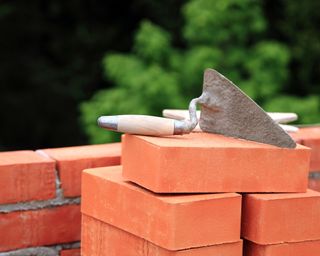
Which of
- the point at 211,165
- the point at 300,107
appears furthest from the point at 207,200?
the point at 300,107

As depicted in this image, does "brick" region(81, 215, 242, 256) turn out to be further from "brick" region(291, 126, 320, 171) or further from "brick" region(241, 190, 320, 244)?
"brick" region(291, 126, 320, 171)

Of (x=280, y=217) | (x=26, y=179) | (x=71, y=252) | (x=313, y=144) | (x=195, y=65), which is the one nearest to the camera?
(x=280, y=217)

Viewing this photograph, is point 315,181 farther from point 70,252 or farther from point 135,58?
point 135,58

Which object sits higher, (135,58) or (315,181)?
(135,58)

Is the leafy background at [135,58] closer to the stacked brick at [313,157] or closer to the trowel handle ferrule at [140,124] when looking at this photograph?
the stacked brick at [313,157]

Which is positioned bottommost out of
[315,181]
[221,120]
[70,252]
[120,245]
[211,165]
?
[70,252]

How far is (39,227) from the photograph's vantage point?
2312 mm

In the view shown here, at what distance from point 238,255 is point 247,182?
0.59 feet

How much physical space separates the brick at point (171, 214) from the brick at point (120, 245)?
19mm

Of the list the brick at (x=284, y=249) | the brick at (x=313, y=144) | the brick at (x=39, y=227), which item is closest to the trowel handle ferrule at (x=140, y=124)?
the brick at (x=284, y=249)

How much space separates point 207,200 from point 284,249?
255 millimetres

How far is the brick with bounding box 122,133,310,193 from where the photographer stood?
6.07 feet

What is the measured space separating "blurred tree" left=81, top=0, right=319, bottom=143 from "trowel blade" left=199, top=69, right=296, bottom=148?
14.7ft

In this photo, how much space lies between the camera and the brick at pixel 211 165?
185 centimetres
